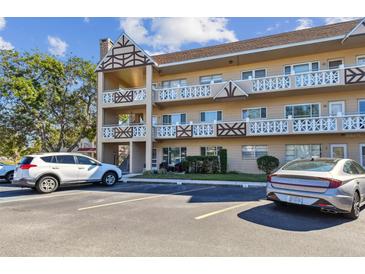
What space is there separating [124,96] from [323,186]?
17179 mm

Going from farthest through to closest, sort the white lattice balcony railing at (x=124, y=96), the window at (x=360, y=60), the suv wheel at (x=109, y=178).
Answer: the white lattice balcony railing at (x=124, y=96) → the window at (x=360, y=60) → the suv wheel at (x=109, y=178)

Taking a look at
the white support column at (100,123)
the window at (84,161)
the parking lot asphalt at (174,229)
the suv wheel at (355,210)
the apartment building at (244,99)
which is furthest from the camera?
the white support column at (100,123)

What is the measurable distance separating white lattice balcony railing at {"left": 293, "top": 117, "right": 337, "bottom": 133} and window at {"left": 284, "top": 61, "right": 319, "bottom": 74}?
3671 mm

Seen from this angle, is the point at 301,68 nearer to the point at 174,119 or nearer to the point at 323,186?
the point at 174,119

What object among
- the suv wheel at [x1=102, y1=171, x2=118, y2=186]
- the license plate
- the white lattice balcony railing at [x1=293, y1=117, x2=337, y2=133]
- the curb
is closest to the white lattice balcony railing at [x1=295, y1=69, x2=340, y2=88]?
the white lattice balcony railing at [x1=293, y1=117, x2=337, y2=133]

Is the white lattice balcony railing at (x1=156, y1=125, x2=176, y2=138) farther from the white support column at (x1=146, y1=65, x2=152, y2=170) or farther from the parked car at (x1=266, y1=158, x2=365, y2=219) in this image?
the parked car at (x1=266, y1=158, x2=365, y2=219)

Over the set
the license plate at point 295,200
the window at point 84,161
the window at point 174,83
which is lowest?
the license plate at point 295,200

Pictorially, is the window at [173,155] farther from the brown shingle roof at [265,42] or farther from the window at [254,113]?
the brown shingle roof at [265,42]

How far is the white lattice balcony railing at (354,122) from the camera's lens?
50.0ft

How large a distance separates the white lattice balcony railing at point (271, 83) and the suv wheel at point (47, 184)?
14.1m

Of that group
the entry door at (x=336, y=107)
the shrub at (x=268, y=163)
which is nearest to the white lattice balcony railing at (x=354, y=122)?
the entry door at (x=336, y=107)

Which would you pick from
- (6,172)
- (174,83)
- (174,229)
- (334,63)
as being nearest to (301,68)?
(334,63)

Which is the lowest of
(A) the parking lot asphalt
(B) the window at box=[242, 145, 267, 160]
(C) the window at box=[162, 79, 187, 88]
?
(A) the parking lot asphalt

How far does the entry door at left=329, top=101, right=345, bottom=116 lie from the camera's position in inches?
666
